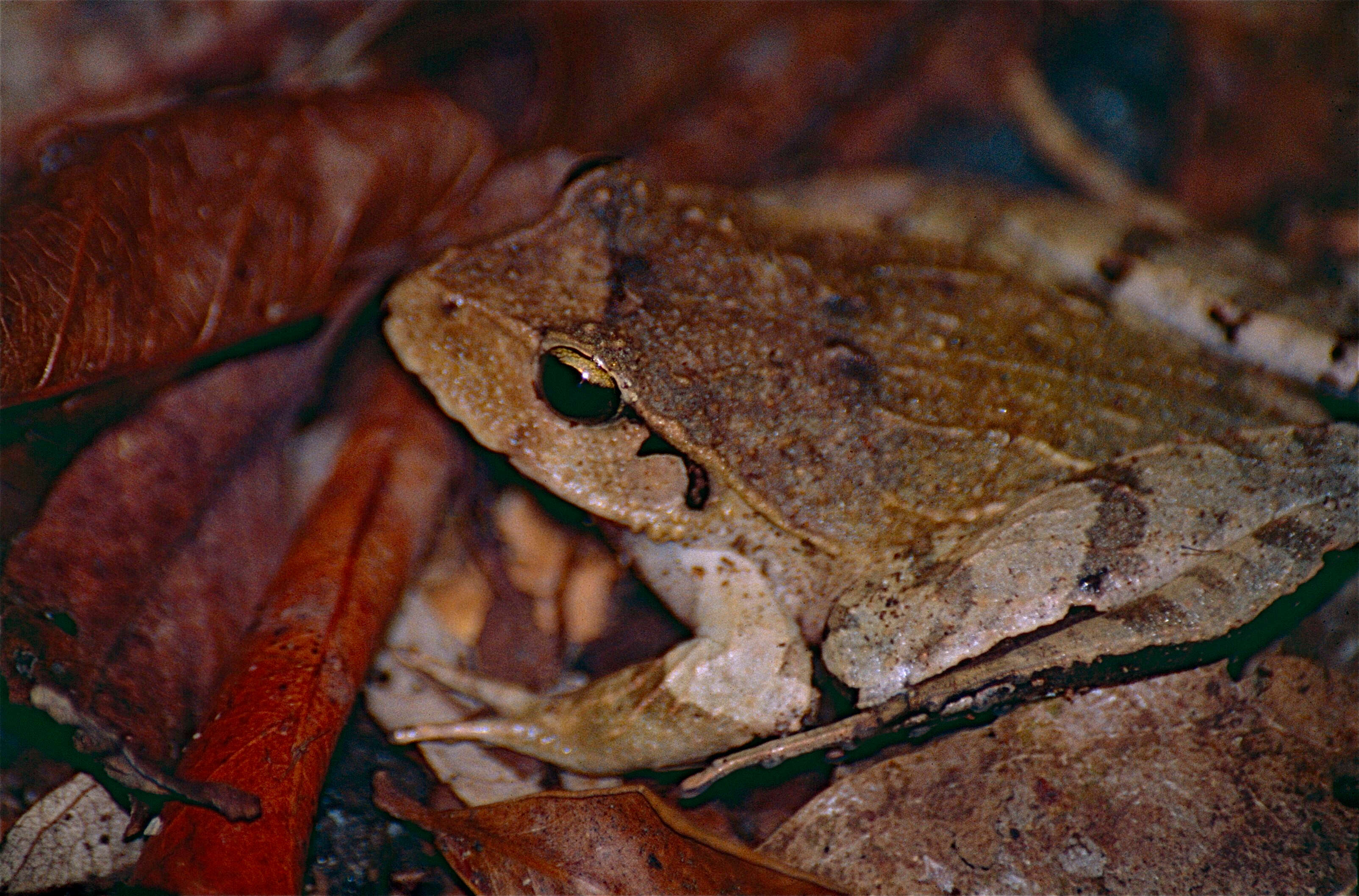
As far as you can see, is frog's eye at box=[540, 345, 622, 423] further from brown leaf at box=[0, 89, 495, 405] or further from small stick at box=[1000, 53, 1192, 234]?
small stick at box=[1000, 53, 1192, 234]

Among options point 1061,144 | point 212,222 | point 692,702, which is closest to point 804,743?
point 692,702

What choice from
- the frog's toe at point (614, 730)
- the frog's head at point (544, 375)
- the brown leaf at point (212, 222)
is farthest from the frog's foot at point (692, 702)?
the brown leaf at point (212, 222)

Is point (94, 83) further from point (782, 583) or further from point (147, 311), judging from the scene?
point (782, 583)

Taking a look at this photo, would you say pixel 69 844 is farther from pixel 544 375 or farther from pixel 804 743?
pixel 804 743

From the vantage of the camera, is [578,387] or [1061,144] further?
[1061,144]

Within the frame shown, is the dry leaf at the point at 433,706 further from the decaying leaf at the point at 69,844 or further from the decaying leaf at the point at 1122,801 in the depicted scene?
the decaying leaf at the point at 1122,801

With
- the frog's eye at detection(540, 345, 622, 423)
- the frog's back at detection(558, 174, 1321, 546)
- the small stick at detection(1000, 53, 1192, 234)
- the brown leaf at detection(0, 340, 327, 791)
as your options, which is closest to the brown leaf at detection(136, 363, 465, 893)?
the brown leaf at detection(0, 340, 327, 791)
